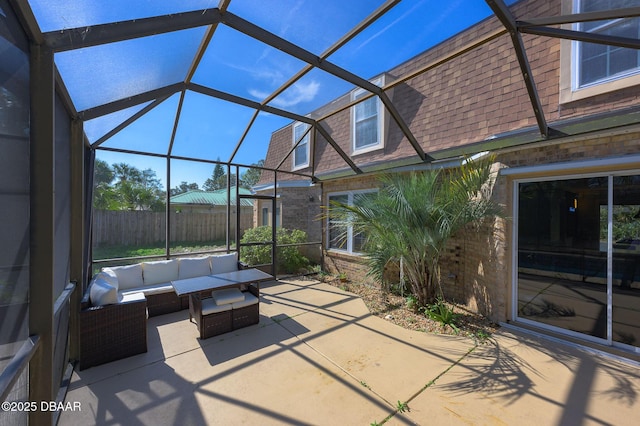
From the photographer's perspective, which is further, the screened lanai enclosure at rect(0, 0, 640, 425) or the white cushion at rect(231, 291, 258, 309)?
the white cushion at rect(231, 291, 258, 309)

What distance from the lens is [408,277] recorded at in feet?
18.1

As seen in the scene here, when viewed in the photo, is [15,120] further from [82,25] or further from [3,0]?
[82,25]

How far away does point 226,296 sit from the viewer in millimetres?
4406

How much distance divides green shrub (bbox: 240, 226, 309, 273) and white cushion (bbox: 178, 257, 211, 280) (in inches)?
71.7

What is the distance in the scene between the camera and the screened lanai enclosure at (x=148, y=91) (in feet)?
5.73

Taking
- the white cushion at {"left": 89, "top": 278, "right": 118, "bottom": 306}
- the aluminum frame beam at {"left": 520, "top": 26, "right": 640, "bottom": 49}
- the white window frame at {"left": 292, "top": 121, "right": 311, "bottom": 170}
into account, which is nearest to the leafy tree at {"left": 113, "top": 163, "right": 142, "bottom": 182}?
the white window frame at {"left": 292, "top": 121, "right": 311, "bottom": 170}

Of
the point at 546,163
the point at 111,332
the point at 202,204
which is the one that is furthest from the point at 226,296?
the point at 202,204

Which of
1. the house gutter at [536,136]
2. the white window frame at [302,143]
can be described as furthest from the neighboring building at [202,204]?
the house gutter at [536,136]

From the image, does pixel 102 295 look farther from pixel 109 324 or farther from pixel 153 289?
pixel 153 289

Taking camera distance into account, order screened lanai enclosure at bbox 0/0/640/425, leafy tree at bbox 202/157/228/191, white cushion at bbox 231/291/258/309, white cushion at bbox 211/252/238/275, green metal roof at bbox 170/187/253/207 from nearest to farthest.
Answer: screened lanai enclosure at bbox 0/0/640/425 < white cushion at bbox 231/291/258/309 < white cushion at bbox 211/252/238/275 < green metal roof at bbox 170/187/253/207 < leafy tree at bbox 202/157/228/191

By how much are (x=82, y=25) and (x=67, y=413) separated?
12.9 ft

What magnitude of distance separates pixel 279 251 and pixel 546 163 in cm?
687

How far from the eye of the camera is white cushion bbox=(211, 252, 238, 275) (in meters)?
6.12

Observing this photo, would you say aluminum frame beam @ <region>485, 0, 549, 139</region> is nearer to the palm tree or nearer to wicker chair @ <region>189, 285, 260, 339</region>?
the palm tree
